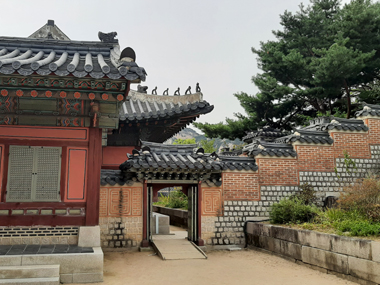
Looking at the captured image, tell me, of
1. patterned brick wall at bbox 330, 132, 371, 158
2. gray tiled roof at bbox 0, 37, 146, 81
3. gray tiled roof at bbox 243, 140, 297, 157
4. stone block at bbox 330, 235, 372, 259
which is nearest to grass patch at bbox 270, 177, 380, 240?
stone block at bbox 330, 235, 372, 259

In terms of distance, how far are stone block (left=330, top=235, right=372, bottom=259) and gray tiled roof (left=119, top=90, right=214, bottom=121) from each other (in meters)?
5.34

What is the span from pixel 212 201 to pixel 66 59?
6.51 meters

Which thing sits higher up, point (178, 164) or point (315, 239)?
point (178, 164)

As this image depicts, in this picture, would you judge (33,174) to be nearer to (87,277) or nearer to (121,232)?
(87,277)

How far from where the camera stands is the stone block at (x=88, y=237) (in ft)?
23.0

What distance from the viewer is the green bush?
9.87 meters

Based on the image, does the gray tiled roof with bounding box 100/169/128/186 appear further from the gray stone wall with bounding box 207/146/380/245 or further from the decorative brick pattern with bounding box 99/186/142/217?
the gray stone wall with bounding box 207/146/380/245

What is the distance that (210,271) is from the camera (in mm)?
8047

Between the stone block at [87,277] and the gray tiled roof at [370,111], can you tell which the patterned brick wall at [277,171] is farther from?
the stone block at [87,277]

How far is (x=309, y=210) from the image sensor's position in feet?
32.4

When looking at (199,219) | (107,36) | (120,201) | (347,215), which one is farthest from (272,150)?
(107,36)

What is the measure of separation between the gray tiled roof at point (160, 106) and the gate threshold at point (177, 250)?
13.1 feet

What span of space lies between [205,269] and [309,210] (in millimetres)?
3659

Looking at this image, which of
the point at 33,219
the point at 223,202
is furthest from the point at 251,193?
the point at 33,219
